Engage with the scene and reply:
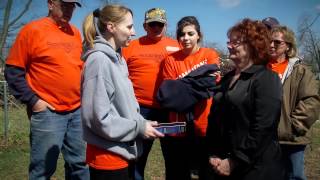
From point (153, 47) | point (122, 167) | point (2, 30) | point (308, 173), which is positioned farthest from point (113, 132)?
point (2, 30)

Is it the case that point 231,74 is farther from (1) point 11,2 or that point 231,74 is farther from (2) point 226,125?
(1) point 11,2

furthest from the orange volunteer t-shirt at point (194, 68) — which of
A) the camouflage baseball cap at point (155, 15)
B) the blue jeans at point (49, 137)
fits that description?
the blue jeans at point (49, 137)

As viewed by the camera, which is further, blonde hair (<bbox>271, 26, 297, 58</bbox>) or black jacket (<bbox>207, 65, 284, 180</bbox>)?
blonde hair (<bbox>271, 26, 297, 58</bbox>)

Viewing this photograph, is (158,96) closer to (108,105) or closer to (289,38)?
(108,105)

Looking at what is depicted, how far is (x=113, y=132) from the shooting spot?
7.82 feet

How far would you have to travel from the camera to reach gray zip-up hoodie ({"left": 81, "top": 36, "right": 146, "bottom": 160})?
2359mm

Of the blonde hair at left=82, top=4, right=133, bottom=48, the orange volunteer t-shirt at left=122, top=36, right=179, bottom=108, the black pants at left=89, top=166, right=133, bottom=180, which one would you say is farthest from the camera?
the orange volunteer t-shirt at left=122, top=36, right=179, bottom=108

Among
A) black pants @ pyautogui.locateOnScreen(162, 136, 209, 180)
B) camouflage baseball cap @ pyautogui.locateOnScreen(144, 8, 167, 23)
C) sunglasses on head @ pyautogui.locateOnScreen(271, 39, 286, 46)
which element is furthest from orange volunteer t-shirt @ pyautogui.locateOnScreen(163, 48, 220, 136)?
sunglasses on head @ pyautogui.locateOnScreen(271, 39, 286, 46)

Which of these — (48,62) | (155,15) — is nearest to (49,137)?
(48,62)

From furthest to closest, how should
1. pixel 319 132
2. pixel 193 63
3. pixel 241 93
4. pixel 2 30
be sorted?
pixel 2 30 → pixel 319 132 → pixel 193 63 → pixel 241 93

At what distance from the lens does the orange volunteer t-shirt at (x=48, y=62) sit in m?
3.39

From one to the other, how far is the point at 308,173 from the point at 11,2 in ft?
69.6

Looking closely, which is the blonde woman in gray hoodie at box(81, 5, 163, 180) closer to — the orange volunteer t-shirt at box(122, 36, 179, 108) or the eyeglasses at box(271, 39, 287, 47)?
the orange volunteer t-shirt at box(122, 36, 179, 108)

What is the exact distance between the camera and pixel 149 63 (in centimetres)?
394
